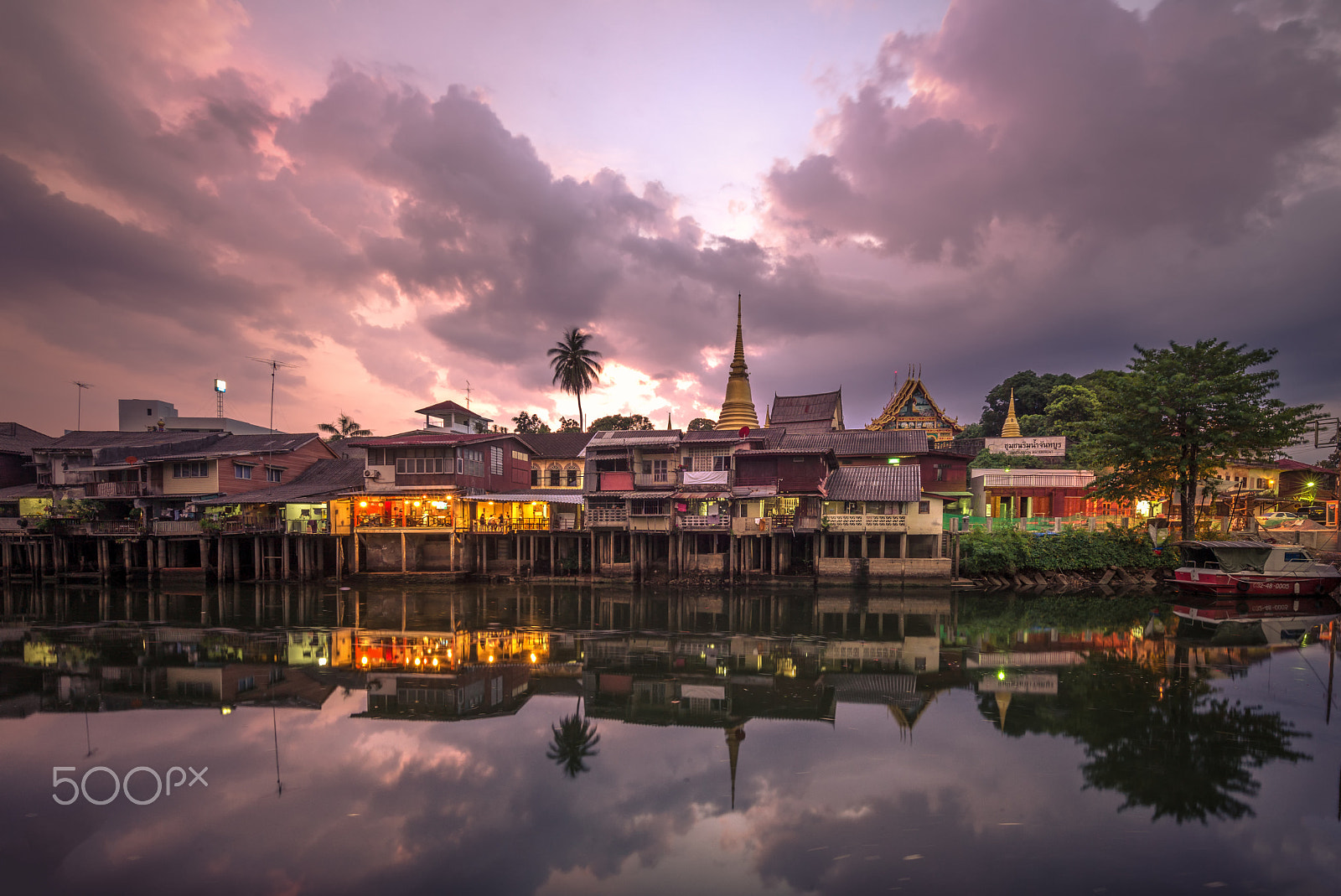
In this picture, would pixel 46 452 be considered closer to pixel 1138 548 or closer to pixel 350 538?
pixel 350 538

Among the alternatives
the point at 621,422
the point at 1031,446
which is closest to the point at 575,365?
the point at 621,422

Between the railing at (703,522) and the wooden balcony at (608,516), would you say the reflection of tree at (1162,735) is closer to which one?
the railing at (703,522)

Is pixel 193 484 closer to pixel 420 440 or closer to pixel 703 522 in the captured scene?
pixel 420 440

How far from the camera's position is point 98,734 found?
1325 centimetres

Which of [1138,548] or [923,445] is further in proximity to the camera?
[923,445]

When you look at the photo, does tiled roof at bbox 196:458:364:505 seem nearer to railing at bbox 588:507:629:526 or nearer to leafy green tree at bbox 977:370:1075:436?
railing at bbox 588:507:629:526

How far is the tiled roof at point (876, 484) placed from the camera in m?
32.3

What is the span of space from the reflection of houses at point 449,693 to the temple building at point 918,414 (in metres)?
48.6

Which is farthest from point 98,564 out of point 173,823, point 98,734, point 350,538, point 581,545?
point 173,823

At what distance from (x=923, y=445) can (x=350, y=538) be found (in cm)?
3820

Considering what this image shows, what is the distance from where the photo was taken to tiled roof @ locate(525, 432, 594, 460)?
147 ft

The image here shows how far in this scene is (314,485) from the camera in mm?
41344

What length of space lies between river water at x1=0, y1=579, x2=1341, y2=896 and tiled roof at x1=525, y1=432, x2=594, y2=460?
2309cm

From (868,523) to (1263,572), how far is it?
18.9 meters
